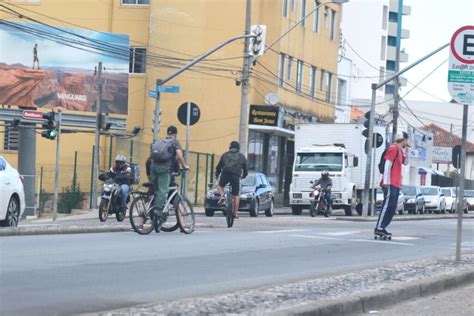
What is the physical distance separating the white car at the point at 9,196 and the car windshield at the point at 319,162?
19095 mm

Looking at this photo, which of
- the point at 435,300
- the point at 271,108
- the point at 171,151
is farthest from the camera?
the point at 271,108

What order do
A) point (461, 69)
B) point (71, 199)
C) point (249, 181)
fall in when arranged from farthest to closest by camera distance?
point (71, 199), point (249, 181), point (461, 69)

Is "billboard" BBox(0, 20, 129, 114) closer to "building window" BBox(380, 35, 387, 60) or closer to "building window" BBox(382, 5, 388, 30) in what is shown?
"building window" BBox(382, 5, 388, 30)

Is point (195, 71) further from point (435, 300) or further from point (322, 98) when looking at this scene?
point (435, 300)

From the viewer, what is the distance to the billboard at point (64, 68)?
41.7 m

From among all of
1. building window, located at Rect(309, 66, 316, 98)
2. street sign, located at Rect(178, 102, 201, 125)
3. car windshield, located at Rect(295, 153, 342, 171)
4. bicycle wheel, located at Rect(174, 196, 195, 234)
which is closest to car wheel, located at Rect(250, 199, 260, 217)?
street sign, located at Rect(178, 102, 201, 125)

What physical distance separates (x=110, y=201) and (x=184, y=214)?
236 inches

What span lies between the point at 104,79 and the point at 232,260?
3026cm

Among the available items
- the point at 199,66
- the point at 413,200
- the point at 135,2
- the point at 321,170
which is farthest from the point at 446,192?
the point at 321,170

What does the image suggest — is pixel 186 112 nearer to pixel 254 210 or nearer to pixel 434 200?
pixel 254 210

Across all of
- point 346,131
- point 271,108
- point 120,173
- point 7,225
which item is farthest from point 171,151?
point 271,108

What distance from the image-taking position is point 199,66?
44656 mm

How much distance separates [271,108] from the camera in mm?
45781

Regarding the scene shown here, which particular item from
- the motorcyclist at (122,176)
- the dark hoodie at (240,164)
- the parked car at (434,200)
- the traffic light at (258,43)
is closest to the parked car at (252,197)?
the traffic light at (258,43)
